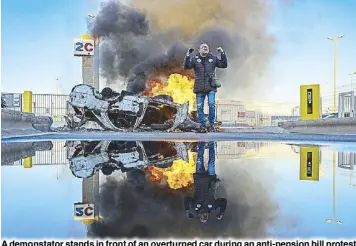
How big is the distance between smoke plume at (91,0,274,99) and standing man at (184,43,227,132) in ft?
23.3

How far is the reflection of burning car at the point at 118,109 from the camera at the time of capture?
689 centimetres

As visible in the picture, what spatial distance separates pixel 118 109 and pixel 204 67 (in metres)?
1.50

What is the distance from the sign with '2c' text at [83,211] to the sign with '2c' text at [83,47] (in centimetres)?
1069

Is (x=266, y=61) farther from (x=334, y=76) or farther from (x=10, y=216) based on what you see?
(x=10, y=216)

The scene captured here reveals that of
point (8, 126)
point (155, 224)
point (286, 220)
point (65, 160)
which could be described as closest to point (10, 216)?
point (155, 224)

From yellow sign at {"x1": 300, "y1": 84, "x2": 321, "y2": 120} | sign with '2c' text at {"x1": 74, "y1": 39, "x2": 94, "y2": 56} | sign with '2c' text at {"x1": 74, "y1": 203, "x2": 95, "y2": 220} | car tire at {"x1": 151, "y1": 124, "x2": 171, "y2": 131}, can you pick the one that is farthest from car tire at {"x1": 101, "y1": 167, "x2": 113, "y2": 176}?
sign with '2c' text at {"x1": 74, "y1": 39, "x2": 94, "y2": 56}

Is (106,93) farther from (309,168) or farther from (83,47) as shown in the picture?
(309,168)

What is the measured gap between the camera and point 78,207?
51.6 inches

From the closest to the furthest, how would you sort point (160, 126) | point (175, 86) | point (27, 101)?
1. point (160, 126)
2. point (27, 101)
3. point (175, 86)

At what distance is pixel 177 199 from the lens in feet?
4.55

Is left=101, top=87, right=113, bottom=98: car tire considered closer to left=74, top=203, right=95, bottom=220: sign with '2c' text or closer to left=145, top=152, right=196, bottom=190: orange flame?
left=145, top=152, right=196, bottom=190: orange flame

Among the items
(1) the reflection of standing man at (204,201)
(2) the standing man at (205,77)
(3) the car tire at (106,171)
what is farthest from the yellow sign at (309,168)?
(2) the standing man at (205,77)

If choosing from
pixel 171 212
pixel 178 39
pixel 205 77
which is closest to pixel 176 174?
pixel 171 212

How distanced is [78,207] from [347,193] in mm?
926
